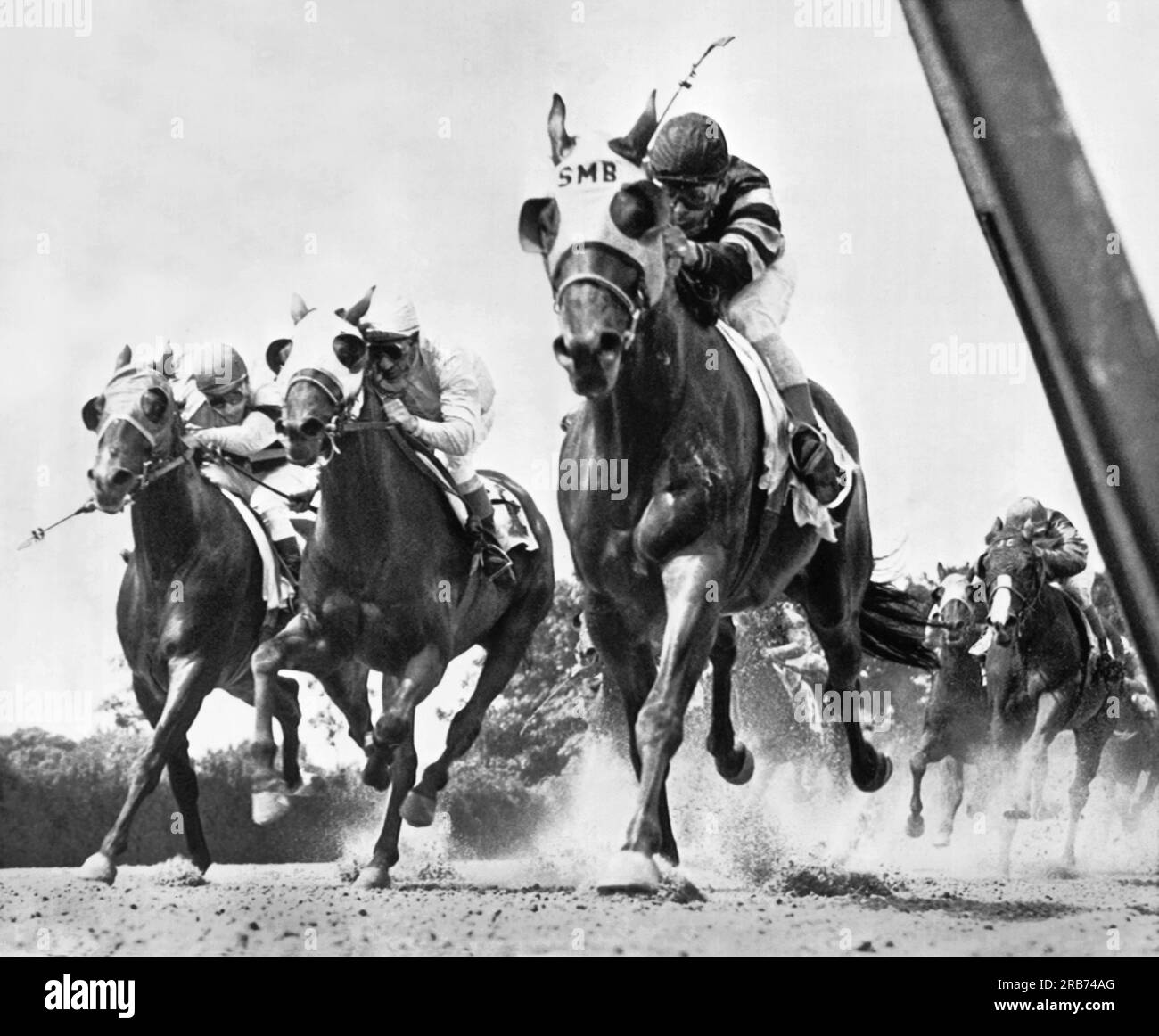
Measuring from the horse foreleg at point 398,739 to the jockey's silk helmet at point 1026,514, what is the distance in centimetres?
221

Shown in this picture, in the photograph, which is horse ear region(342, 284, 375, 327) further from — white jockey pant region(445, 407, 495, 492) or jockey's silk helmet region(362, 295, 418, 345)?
white jockey pant region(445, 407, 495, 492)

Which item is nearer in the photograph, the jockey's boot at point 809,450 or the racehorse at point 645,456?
the racehorse at point 645,456

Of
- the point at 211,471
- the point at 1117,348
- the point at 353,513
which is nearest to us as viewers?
the point at 1117,348

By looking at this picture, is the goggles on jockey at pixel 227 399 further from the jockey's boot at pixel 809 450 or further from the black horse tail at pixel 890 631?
the black horse tail at pixel 890 631

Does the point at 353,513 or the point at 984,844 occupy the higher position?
the point at 353,513

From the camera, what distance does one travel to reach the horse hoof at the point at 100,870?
6168mm

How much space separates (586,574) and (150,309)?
2.60 meters

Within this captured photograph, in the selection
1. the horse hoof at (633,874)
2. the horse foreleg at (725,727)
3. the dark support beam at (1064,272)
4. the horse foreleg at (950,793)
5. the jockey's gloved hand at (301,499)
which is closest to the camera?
the dark support beam at (1064,272)

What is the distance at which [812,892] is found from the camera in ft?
19.8

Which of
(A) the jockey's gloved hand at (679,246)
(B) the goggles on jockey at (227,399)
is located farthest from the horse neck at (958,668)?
(B) the goggles on jockey at (227,399)

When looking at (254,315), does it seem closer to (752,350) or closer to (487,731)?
(487,731)

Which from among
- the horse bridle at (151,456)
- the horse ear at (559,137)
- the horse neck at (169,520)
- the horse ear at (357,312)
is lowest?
the horse neck at (169,520)

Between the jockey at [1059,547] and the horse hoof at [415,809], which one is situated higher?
the jockey at [1059,547]

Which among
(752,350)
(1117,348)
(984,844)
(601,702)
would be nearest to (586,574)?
(752,350)
